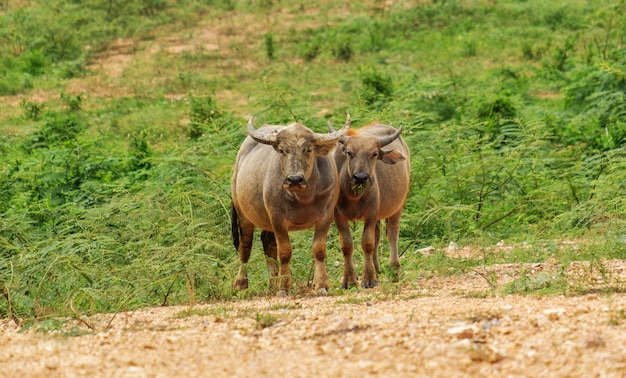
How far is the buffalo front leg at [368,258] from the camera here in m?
9.45

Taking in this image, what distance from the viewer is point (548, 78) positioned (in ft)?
70.7

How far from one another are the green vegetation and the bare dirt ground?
0.48 metres

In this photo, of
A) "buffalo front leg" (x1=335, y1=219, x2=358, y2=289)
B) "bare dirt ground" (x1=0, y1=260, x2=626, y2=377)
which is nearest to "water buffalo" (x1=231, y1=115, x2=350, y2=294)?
"buffalo front leg" (x1=335, y1=219, x2=358, y2=289)

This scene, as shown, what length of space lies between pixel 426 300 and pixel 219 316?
1.56m

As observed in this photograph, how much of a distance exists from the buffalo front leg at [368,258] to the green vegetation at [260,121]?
53 cm

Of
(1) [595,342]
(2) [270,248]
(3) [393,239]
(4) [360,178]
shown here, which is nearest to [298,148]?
(4) [360,178]

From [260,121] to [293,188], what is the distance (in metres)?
5.30

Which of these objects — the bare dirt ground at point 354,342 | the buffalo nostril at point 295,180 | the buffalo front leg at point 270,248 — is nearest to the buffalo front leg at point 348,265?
the buffalo front leg at point 270,248

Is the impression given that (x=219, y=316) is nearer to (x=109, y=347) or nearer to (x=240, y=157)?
(x=109, y=347)

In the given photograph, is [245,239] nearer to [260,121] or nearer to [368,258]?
[368,258]

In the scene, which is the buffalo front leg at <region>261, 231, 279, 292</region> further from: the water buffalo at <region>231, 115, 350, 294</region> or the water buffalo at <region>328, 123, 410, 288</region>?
the water buffalo at <region>328, 123, 410, 288</region>

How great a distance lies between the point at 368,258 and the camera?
9.57 metres

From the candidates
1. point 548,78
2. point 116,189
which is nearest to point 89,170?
point 116,189

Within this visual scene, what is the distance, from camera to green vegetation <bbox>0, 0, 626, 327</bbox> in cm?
945
